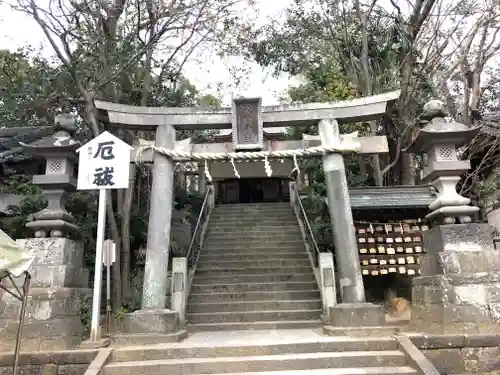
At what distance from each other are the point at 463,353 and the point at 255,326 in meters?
3.90

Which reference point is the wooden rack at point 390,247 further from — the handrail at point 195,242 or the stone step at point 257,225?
the handrail at point 195,242

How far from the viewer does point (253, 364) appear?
18.6ft

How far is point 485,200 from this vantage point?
12328mm

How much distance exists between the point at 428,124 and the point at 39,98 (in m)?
8.60

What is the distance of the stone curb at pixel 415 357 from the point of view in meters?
5.15

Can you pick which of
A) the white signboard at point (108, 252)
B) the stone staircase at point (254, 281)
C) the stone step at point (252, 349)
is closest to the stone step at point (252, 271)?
the stone staircase at point (254, 281)

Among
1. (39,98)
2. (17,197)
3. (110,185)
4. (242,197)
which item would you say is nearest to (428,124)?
(110,185)

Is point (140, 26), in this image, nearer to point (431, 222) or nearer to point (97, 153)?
point (97, 153)

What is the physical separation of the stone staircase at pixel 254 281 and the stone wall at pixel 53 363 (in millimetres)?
2723

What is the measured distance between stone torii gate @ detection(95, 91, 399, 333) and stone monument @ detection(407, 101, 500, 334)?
4.20 ft

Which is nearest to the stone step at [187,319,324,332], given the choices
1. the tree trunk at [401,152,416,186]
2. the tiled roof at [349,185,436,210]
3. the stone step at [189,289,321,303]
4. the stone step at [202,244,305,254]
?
the stone step at [189,289,321,303]

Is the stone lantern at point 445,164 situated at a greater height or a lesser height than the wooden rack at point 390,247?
greater

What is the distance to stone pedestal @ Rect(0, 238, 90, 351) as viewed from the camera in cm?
609

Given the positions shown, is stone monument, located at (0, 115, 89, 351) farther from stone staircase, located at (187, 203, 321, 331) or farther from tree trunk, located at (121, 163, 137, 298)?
stone staircase, located at (187, 203, 321, 331)
